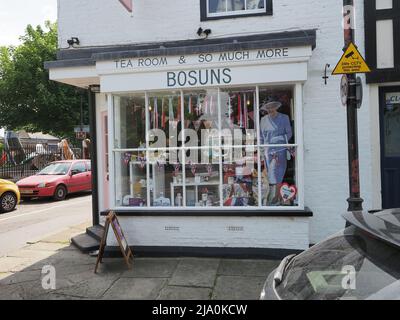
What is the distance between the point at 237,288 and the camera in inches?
196

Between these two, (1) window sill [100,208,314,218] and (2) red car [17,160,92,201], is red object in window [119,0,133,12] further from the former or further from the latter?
(2) red car [17,160,92,201]

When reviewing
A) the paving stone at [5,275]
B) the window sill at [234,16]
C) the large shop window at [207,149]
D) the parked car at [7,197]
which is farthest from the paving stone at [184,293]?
the parked car at [7,197]

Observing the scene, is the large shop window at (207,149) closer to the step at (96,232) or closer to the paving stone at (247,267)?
the paving stone at (247,267)

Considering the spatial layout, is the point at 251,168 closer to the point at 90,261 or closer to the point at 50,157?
the point at 90,261

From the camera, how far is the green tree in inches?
1018

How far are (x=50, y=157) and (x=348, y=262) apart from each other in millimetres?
24201

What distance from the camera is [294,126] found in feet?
21.0

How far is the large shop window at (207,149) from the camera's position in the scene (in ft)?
21.2

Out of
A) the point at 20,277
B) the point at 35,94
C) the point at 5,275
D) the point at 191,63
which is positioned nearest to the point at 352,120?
the point at 191,63

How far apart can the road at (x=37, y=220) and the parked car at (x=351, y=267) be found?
645 centimetres

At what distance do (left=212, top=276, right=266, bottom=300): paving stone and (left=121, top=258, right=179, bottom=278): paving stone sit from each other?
0.86 meters

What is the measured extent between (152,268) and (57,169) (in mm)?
11660
